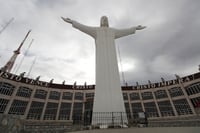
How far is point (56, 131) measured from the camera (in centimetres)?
2531

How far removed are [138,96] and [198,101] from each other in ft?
46.2

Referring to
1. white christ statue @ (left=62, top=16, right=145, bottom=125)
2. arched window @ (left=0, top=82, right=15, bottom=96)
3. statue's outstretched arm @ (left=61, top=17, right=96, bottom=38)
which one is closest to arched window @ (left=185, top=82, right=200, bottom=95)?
white christ statue @ (left=62, top=16, right=145, bottom=125)

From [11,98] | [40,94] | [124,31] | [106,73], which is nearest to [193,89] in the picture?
[124,31]

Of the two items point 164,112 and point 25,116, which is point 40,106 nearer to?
point 25,116

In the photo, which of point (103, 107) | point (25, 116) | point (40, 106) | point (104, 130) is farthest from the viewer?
point (40, 106)

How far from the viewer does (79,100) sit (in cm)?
3556

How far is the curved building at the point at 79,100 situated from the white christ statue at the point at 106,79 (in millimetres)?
21153

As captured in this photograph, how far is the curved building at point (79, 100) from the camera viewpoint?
28.6 m

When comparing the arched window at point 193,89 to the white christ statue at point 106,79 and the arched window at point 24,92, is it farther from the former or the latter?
the arched window at point 24,92

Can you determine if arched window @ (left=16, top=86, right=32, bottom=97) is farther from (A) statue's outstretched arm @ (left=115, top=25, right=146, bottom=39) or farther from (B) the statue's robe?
(A) statue's outstretched arm @ (left=115, top=25, right=146, bottom=39)

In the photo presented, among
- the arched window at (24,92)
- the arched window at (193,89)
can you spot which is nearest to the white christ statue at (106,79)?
the arched window at (24,92)

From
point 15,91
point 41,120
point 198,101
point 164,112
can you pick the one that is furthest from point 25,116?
point 198,101

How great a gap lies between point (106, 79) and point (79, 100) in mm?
28436

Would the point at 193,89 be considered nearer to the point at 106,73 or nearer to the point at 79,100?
the point at 79,100
